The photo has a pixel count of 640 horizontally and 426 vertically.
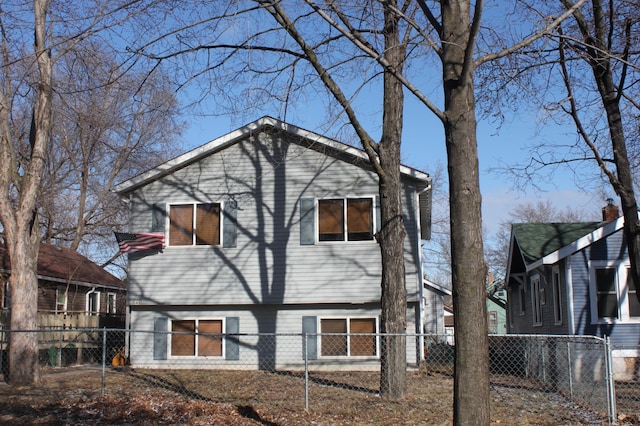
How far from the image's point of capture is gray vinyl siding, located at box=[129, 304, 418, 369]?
1780 cm

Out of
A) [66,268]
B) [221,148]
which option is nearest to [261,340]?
[221,148]

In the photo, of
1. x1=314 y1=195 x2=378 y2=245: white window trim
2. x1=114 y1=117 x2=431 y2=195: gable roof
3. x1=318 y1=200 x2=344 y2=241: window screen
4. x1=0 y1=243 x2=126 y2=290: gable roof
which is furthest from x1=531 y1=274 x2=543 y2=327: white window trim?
x1=0 y1=243 x2=126 y2=290: gable roof

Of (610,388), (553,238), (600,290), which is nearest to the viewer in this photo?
(610,388)

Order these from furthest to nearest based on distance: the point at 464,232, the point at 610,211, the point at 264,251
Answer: the point at 610,211
the point at 264,251
the point at 464,232

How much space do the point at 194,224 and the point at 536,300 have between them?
10515mm

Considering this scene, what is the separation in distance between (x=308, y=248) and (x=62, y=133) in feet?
61.3

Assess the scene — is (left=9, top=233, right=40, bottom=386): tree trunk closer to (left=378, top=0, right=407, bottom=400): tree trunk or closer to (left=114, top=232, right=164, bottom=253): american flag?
(left=114, top=232, right=164, bottom=253): american flag

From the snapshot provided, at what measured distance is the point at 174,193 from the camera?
61.2 feet

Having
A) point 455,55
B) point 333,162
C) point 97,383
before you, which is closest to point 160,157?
point 333,162

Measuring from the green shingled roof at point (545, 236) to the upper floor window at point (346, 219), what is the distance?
16.2 feet

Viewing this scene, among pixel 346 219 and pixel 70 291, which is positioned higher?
pixel 346 219

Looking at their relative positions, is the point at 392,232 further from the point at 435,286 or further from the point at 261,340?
the point at 435,286

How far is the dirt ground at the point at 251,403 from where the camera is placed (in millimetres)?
9633

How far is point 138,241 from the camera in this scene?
18.2m
